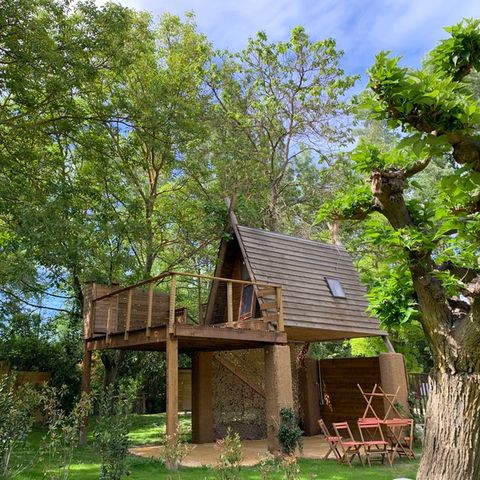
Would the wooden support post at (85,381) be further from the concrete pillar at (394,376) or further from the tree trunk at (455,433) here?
the tree trunk at (455,433)

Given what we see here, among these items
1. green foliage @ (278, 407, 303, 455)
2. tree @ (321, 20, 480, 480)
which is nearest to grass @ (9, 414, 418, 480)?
green foliage @ (278, 407, 303, 455)

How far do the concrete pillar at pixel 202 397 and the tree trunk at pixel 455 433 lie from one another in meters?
8.78

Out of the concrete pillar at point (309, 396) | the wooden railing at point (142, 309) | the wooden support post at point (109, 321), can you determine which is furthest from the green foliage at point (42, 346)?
the concrete pillar at point (309, 396)

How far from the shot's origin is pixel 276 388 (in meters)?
9.41

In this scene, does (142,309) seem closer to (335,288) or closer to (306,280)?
(306,280)

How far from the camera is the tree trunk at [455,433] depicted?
4.08 m

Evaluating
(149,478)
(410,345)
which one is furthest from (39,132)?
(410,345)

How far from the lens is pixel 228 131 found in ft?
55.6

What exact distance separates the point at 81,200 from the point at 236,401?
678 centimetres

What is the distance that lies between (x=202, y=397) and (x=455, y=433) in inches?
360

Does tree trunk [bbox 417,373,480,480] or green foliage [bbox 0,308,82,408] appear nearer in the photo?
tree trunk [bbox 417,373,480,480]

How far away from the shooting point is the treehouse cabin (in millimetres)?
9875

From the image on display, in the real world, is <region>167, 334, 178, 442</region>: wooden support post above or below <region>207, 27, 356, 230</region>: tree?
below

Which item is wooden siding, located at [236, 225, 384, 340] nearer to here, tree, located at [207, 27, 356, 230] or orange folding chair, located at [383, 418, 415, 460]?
orange folding chair, located at [383, 418, 415, 460]
